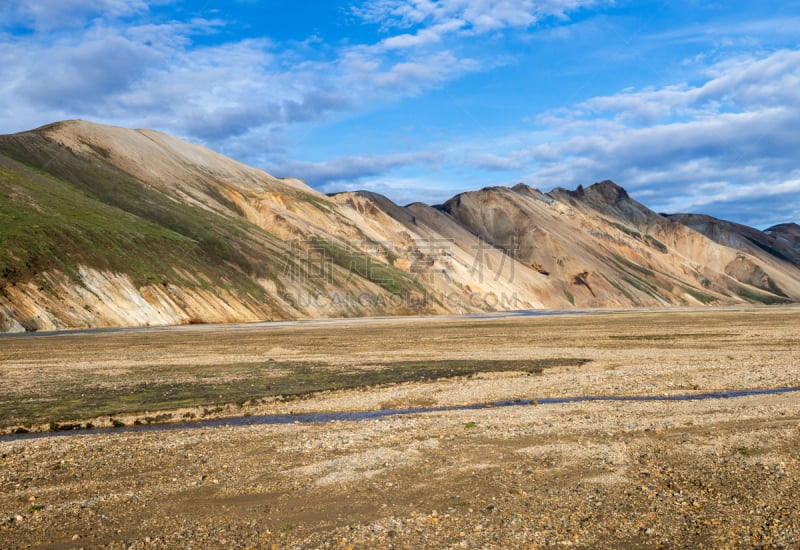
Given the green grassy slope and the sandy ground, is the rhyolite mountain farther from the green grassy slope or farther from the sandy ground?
the sandy ground

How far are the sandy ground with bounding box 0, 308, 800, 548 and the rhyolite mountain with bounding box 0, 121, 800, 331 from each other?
48888 mm

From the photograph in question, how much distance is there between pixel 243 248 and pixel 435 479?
81.3m

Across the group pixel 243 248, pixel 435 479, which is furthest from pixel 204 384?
pixel 243 248

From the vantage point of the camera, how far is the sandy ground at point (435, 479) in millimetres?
8391

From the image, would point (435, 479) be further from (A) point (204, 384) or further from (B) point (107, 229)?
(B) point (107, 229)

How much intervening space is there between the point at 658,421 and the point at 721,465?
12.8 feet

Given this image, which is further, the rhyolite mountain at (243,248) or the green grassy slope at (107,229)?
the rhyolite mountain at (243,248)

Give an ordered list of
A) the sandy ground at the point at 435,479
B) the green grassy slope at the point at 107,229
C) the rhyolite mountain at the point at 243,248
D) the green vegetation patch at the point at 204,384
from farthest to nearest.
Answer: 1. the rhyolite mountain at the point at 243,248
2. the green grassy slope at the point at 107,229
3. the green vegetation patch at the point at 204,384
4. the sandy ground at the point at 435,479

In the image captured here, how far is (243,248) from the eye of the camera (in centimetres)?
8888

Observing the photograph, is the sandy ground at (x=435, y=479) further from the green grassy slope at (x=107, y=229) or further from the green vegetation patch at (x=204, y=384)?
the green grassy slope at (x=107, y=229)

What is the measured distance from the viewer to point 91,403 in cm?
1964

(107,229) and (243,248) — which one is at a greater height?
(107,229)

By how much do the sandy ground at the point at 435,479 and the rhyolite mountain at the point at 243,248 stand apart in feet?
160

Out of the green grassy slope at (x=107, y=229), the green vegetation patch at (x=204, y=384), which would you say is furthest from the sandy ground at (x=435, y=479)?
the green grassy slope at (x=107, y=229)
